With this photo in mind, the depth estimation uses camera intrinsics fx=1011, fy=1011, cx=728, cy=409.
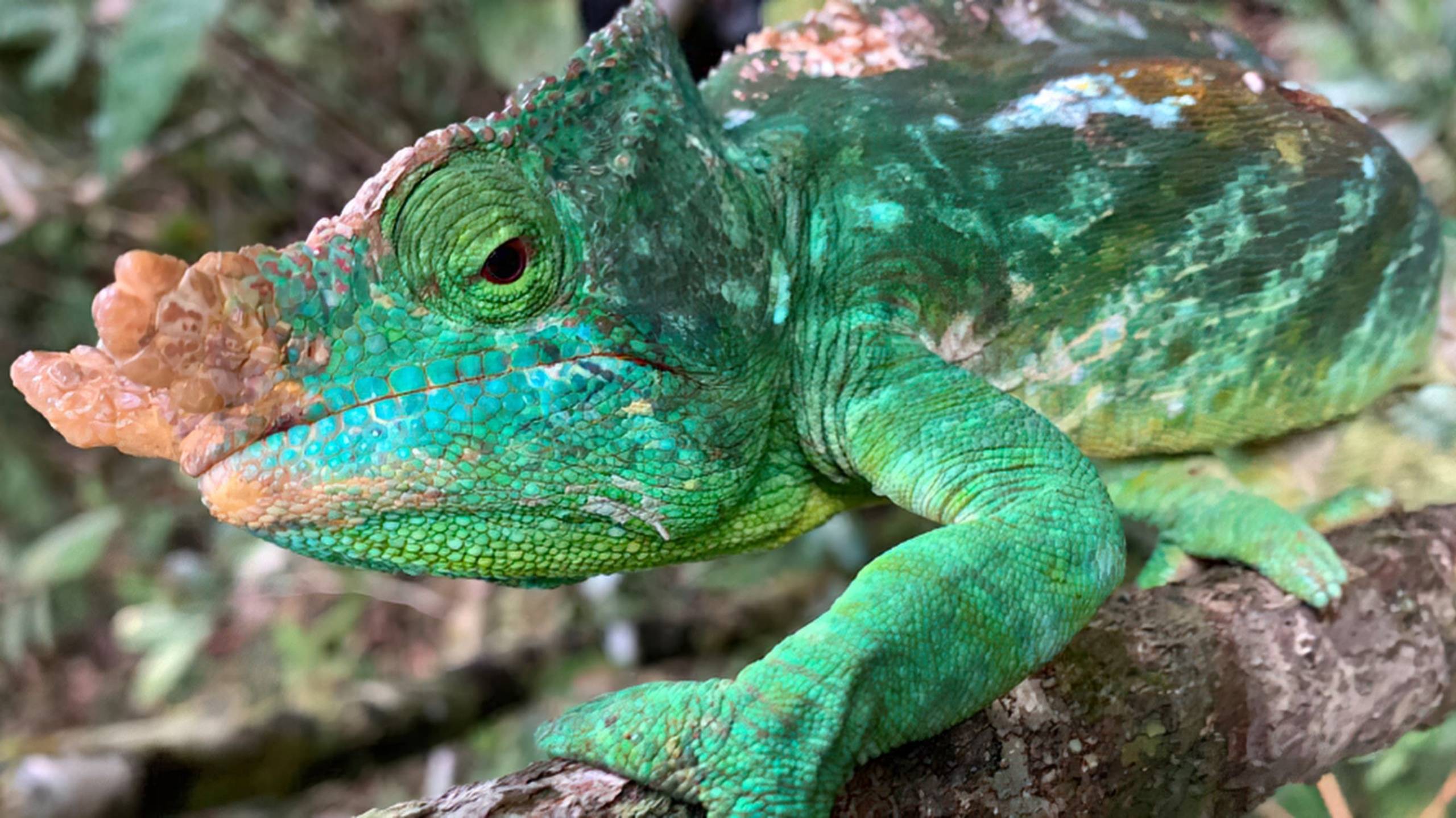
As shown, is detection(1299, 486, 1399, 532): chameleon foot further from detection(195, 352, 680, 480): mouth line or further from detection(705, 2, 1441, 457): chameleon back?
detection(195, 352, 680, 480): mouth line

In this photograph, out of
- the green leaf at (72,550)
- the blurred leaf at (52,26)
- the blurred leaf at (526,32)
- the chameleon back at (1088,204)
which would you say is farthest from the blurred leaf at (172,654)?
the chameleon back at (1088,204)

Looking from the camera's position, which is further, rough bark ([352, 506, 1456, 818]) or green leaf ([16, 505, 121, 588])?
green leaf ([16, 505, 121, 588])

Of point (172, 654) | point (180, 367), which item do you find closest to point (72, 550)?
point (172, 654)

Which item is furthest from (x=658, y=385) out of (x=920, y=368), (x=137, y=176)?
(x=137, y=176)

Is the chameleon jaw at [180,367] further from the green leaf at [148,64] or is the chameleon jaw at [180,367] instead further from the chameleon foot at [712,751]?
the green leaf at [148,64]

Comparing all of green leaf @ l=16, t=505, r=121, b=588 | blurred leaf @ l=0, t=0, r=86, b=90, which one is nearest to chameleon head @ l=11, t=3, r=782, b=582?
green leaf @ l=16, t=505, r=121, b=588

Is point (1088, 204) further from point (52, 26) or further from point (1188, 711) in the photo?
point (52, 26)

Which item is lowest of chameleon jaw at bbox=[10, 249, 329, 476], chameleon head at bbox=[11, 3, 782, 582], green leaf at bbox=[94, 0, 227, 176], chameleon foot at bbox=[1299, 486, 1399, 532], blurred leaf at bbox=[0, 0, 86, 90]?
chameleon foot at bbox=[1299, 486, 1399, 532]
